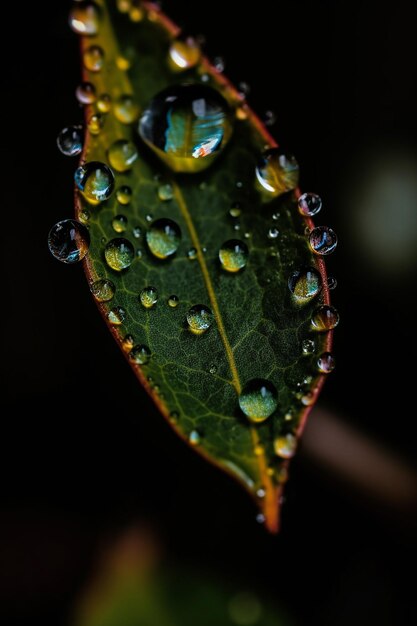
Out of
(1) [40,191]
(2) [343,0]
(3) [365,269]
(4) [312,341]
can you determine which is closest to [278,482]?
(4) [312,341]

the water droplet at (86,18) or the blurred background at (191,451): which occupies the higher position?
the water droplet at (86,18)

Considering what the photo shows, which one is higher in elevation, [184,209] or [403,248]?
[184,209]

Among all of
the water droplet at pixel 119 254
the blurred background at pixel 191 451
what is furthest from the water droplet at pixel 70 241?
the blurred background at pixel 191 451

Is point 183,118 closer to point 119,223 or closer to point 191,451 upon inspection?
point 119,223

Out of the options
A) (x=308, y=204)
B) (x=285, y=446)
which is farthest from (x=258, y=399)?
(x=308, y=204)

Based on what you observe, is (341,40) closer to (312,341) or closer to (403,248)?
(403,248)

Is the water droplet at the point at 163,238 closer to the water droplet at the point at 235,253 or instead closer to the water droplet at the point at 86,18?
the water droplet at the point at 235,253
